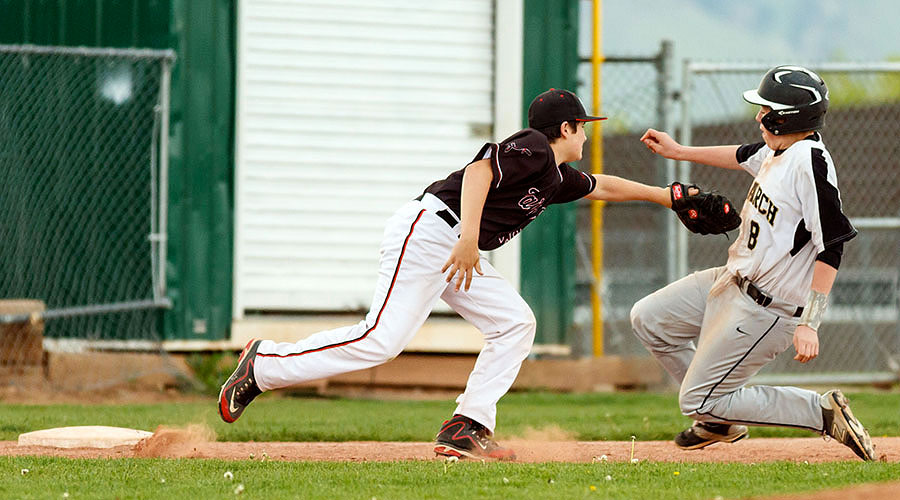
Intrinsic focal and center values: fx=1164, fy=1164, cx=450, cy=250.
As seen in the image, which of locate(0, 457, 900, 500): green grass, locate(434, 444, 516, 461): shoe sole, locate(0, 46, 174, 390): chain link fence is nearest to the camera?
locate(0, 457, 900, 500): green grass

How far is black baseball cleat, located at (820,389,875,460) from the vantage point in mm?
5020

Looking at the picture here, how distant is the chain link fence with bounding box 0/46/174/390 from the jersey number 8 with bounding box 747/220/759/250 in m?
5.11

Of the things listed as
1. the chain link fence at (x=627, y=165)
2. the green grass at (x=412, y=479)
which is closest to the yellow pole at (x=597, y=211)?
the chain link fence at (x=627, y=165)

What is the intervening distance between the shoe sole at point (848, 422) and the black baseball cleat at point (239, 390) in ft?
8.40

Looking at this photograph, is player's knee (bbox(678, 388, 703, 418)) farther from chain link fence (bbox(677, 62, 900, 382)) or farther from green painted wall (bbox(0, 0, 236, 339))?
green painted wall (bbox(0, 0, 236, 339))

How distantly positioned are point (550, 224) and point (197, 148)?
9.48ft

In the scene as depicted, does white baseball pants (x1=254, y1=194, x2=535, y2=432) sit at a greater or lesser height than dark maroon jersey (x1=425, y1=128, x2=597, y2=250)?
lesser

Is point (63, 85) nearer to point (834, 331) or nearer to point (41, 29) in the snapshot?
point (41, 29)

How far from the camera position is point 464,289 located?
201 inches

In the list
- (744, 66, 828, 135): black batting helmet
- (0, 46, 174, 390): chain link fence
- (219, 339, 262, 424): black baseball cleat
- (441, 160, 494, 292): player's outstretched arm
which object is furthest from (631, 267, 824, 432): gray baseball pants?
(0, 46, 174, 390): chain link fence

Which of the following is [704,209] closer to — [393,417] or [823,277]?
[823,277]

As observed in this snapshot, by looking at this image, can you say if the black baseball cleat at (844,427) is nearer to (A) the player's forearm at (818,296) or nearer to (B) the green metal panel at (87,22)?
(A) the player's forearm at (818,296)

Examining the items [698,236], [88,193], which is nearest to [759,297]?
[698,236]

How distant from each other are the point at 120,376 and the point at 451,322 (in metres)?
2.59
